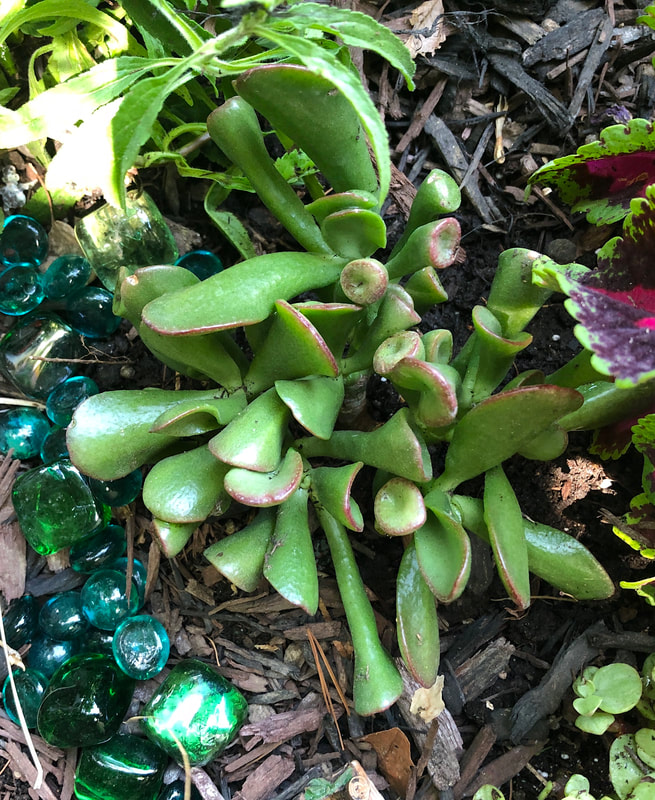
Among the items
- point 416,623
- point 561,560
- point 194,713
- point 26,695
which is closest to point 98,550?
point 26,695

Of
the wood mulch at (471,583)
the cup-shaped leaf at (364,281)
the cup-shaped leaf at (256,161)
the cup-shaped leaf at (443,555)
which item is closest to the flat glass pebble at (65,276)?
the wood mulch at (471,583)

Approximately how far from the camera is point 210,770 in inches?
57.0

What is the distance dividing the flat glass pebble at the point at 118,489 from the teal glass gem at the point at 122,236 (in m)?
0.45

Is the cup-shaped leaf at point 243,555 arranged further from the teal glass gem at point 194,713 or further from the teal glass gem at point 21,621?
the teal glass gem at point 21,621

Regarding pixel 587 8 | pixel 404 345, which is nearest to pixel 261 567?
pixel 404 345

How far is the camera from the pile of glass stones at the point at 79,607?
136 centimetres

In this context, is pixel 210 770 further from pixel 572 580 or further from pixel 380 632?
pixel 572 580

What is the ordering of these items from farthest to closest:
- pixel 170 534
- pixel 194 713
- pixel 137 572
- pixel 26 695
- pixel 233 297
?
pixel 137 572
pixel 26 695
pixel 194 713
pixel 170 534
pixel 233 297

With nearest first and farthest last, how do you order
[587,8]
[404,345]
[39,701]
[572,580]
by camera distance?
[404,345] < [572,580] < [39,701] < [587,8]

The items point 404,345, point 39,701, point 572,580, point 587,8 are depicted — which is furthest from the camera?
point 587,8

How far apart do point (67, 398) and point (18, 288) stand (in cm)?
29

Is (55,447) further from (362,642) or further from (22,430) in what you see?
(362,642)

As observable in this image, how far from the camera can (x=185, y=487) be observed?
1197 millimetres

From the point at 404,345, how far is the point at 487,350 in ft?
0.60
